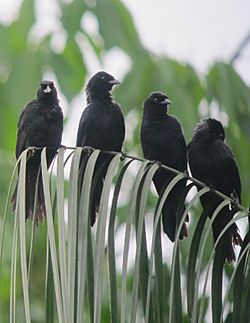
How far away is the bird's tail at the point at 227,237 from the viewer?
118 inches

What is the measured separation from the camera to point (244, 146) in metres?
4.84

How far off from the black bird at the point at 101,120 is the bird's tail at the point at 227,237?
1.85ft

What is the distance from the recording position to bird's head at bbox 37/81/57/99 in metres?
4.07

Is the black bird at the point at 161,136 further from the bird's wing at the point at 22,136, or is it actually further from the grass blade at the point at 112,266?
the grass blade at the point at 112,266

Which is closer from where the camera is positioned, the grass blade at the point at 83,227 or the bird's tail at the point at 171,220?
the grass blade at the point at 83,227

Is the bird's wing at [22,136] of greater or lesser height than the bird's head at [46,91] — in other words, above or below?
below

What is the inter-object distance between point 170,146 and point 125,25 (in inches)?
61.7

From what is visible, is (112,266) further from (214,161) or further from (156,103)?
(156,103)

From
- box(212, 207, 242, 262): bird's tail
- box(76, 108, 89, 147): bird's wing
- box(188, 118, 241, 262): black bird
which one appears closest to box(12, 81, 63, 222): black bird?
box(76, 108, 89, 147): bird's wing

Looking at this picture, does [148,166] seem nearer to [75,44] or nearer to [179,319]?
[179,319]

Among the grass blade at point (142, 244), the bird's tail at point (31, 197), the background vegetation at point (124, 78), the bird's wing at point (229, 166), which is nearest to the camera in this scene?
the grass blade at point (142, 244)

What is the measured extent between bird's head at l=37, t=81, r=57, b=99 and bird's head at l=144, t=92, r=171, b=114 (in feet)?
1.23

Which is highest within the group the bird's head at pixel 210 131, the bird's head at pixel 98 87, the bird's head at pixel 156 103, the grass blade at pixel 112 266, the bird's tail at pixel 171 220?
the bird's head at pixel 98 87

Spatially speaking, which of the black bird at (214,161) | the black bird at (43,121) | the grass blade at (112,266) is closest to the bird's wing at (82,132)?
the black bird at (43,121)
